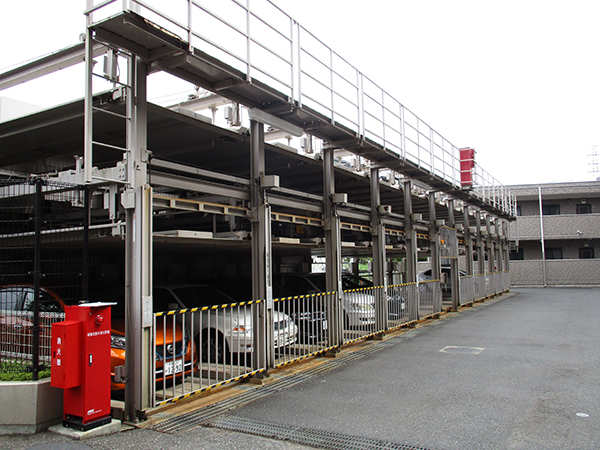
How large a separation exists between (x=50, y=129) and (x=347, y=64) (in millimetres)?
5693

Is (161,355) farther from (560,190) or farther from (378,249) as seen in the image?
(560,190)

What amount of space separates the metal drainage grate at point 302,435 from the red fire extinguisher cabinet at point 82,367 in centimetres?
123

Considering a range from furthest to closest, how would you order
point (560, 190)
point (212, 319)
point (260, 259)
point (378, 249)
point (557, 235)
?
point (560, 190), point (557, 235), point (378, 249), point (212, 319), point (260, 259)

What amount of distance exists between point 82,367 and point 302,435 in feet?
7.75

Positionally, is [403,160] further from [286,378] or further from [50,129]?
[50,129]

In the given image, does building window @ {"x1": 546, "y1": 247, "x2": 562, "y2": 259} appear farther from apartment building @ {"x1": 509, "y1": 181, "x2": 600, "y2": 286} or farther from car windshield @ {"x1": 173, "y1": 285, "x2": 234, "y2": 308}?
car windshield @ {"x1": 173, "y1": 285, "x2": 234, "y2": 308}

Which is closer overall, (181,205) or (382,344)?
(181,205)

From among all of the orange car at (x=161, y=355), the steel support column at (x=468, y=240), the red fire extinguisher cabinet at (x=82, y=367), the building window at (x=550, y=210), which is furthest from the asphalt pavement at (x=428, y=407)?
the building window at (x=550, y=210)

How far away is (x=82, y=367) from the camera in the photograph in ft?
16.0

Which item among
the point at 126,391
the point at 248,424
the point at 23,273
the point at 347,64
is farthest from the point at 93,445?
the point at 347,64

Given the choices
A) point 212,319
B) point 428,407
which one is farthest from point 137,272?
point 428,407

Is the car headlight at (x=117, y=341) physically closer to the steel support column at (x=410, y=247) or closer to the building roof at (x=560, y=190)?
the steel support column at (x=410, y=247)

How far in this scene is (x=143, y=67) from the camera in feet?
18.9

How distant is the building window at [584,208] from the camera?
3350cm
